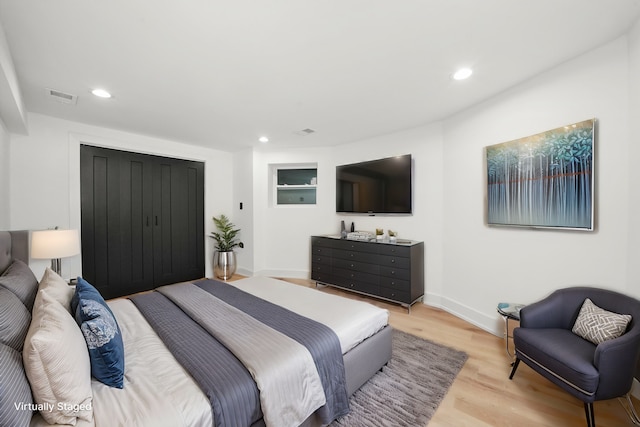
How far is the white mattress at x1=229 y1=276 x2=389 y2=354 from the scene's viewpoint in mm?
1756

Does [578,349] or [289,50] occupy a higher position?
[289,50]

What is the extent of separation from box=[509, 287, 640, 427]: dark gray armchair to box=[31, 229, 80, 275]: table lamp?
405 cm

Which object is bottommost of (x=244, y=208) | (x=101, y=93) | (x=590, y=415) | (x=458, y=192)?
(x=590, y=415)

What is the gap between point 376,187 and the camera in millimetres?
3914

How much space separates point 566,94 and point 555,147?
426 mm

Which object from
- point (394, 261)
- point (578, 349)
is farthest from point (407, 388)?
point (394, 261)

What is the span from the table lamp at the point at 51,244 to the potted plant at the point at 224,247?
84.8 inches

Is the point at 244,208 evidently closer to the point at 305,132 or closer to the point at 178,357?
the point at 305,132

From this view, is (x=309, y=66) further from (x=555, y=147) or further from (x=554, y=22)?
(x=555, y=147)

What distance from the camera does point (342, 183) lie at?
438 cm

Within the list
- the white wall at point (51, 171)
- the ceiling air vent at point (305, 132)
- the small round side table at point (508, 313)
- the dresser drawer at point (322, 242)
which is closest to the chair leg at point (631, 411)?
the small round side table at point (508, 313)

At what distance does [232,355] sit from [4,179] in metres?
3.29

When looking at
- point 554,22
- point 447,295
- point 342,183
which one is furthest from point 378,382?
point 342,183

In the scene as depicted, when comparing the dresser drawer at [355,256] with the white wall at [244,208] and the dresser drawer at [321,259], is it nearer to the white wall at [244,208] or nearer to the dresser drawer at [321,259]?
the dresser drawer at [321,259]
